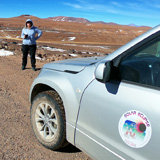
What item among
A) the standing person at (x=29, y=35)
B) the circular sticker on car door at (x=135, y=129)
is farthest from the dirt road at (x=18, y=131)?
the standing person at (x=29, y=35)

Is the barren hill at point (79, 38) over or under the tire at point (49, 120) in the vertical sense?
over

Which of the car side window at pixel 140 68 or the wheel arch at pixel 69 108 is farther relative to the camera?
the wheel arch at pixel 69 108

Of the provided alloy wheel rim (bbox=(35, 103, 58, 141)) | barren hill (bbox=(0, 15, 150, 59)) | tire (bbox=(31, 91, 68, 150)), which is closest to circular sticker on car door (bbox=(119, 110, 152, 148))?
tire (bbox=(31, 91, 68, 150))

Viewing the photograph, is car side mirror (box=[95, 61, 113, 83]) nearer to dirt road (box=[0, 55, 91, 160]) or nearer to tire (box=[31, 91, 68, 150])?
tire (box=[31, 91, 68, 150])

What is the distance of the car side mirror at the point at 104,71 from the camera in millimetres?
1915

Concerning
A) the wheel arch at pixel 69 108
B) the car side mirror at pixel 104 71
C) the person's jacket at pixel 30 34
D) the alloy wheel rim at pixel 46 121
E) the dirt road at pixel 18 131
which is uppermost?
the person's jacket at pixel 30 34

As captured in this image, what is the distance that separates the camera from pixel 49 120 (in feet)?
9.25

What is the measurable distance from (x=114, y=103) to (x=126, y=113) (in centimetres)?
14

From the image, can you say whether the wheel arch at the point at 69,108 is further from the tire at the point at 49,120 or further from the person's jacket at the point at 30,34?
the person's jacket at the point at 30,34

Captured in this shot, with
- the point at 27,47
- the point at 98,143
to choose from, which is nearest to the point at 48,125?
the point at 98,143

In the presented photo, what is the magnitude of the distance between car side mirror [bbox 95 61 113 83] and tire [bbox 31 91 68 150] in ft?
2.75

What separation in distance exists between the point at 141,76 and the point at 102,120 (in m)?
0.54

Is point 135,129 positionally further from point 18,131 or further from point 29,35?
point 29,35

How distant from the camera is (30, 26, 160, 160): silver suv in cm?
169
